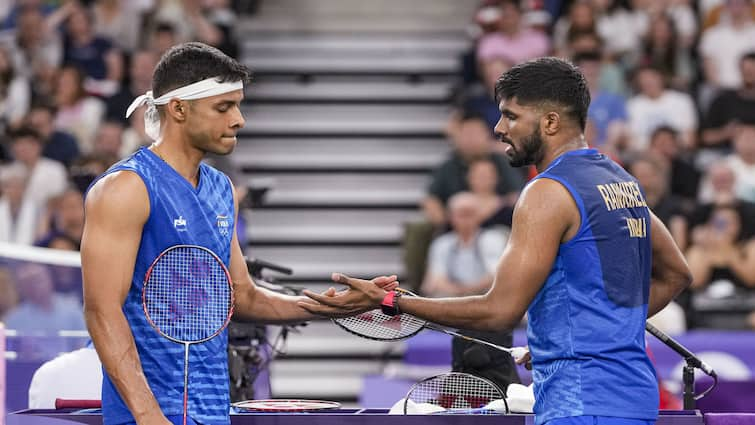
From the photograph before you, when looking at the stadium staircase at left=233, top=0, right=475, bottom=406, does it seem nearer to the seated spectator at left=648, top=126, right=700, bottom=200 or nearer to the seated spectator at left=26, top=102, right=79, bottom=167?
the seated spectator at left=26, top=102, right=79, bottom=167

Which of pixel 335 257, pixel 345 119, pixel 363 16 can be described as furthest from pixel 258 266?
pixel 363 16

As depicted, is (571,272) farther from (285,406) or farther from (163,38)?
(163,38)

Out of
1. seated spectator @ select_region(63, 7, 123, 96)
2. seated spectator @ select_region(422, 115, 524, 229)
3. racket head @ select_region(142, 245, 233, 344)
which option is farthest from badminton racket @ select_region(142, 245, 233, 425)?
seated spectator @ select_region(63, 7, 123, 96)

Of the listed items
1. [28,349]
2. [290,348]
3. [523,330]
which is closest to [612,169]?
[28,349]

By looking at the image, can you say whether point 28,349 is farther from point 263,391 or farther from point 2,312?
point 263,391

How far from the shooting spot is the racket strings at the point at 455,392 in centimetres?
461

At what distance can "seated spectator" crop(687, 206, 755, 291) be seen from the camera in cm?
956

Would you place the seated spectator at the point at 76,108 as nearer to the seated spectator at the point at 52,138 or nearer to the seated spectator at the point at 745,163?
the seated spectator at the point at 52,138

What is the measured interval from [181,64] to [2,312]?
3091 millimetres

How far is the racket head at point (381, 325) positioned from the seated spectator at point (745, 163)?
6.60m

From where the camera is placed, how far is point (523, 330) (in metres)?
8.80

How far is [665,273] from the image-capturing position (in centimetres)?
438

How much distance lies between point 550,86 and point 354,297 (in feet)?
3.16

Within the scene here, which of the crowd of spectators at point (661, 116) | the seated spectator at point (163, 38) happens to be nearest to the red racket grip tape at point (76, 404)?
the crowd of spectators at point (661, 116)
